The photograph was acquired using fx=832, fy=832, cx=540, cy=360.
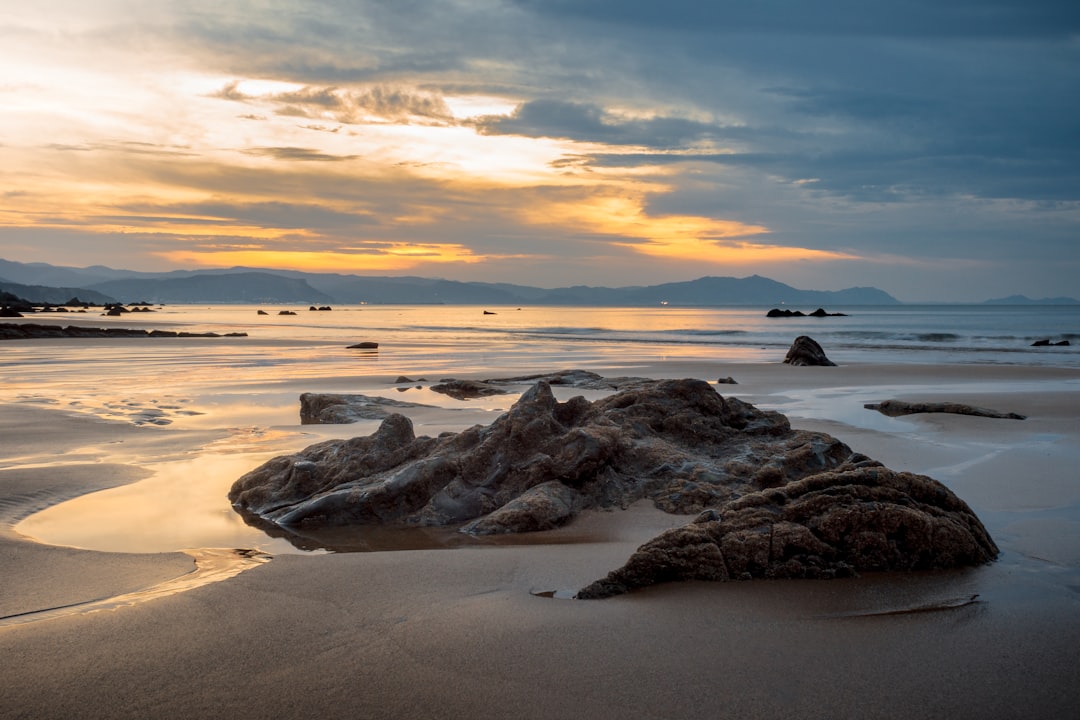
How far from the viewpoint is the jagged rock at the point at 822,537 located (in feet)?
12.8

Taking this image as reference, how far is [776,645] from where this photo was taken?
317 cm

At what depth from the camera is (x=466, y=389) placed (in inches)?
540

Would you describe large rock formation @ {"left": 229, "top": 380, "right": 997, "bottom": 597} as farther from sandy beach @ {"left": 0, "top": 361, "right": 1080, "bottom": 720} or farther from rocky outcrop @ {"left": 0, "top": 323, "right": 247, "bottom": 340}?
rocky outcrop @ {"left": 0, "top": 323, "right": 247, "bottom": 340}

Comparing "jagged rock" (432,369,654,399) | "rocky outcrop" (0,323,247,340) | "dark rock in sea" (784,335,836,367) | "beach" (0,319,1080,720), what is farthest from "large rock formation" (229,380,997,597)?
"rocky outcrop" (0,323,247,340)

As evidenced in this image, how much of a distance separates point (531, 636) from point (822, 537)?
1637 mm

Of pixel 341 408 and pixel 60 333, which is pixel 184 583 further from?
pixel 60 333

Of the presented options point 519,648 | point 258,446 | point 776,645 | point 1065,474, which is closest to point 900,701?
point 776,645

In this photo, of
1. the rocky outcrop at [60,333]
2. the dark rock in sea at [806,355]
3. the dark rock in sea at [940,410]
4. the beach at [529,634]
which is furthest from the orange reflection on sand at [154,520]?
the rocky outcrop at [60,333]

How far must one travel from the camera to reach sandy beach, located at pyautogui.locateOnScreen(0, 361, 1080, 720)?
8.99ft

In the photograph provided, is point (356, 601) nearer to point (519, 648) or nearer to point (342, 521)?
point (519, 648)

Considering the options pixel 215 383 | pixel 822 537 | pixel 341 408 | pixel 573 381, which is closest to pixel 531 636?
pixel 822 537

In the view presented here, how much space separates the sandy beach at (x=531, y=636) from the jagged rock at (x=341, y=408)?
4.49 m

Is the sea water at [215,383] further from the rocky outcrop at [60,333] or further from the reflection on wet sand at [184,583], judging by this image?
the rocky outcrop at [60,333]

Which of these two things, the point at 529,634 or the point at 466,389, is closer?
the point at 529,634
